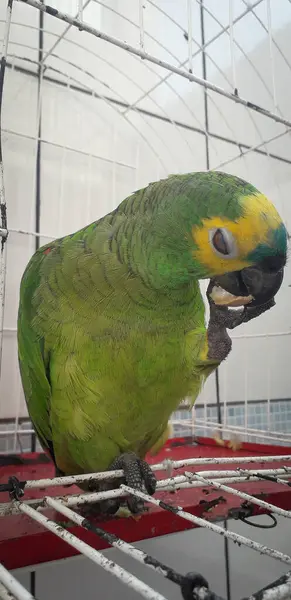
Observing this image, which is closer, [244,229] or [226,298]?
[244,229]

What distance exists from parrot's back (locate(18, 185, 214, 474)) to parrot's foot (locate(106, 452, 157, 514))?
1.1 inches

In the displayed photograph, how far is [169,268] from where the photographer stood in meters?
0.64

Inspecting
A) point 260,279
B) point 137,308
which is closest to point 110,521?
point 137,308

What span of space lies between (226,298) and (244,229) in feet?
0.68

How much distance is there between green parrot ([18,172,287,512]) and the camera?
0.57 meters

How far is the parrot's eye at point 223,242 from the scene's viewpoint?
0.55 meters

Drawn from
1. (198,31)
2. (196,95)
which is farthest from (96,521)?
(198,31)

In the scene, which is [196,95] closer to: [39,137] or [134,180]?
[134,180]

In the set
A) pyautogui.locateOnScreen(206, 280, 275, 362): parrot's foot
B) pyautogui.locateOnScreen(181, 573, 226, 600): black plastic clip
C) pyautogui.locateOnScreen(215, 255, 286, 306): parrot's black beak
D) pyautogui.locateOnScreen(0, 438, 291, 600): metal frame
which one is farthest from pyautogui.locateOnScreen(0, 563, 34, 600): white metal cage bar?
pyautogui.locateOnScreen(206, 280, 275, 362): parrot's foot

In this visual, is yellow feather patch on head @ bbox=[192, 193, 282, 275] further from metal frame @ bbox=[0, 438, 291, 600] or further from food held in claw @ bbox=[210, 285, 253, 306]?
metal frame @ bbox=[0, 438, 291, 600]

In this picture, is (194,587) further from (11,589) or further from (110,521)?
(110,521)

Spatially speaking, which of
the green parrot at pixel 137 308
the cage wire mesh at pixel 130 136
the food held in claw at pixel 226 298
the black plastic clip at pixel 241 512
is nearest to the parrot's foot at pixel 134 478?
the green parrot at pixel 137 308

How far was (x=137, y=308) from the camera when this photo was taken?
0.72 m

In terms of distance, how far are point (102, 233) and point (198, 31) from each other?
1257 mm
